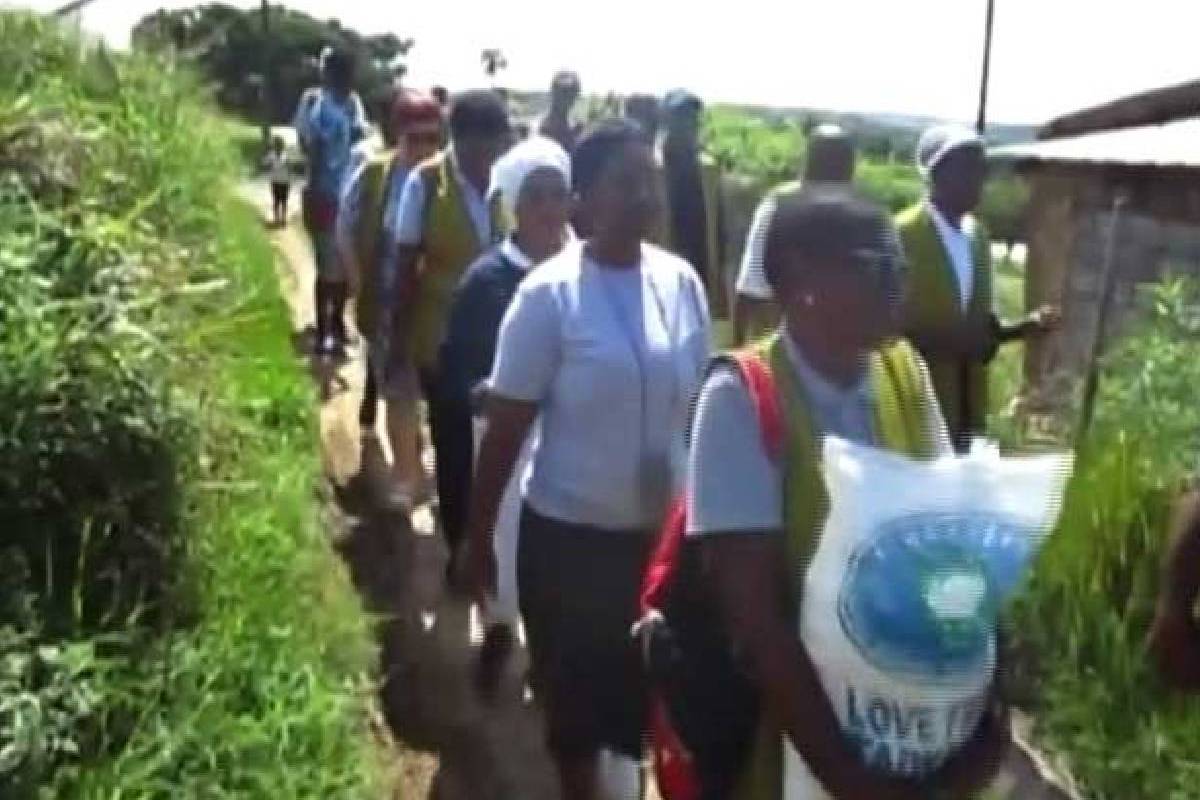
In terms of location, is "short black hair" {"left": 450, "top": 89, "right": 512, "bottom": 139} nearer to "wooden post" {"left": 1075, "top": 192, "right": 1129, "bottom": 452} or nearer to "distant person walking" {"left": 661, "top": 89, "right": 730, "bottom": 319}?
"distant person walking" {"left": 661, "top": 89, "right": 730, "bottom": 319}

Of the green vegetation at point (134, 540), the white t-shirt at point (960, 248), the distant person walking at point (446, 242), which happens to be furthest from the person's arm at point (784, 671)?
the distant person walking at point (446, 242)

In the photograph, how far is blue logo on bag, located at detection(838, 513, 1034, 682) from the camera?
294 centimetres

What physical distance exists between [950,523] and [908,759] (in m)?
0.35

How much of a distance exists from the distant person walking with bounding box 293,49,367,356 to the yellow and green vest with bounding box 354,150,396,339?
7.91ft

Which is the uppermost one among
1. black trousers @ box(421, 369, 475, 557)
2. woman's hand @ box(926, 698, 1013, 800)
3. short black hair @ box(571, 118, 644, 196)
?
short black hair @ box(571, 118, 644, 196)

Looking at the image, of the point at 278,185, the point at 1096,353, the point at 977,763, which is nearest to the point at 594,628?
the point at 977,763

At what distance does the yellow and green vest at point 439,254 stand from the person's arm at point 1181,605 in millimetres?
4072

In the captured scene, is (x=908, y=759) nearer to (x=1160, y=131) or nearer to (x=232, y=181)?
(x=232, y=181)

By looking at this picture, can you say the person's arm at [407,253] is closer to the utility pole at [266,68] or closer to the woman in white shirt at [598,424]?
the woman in white shirt at [598,424]

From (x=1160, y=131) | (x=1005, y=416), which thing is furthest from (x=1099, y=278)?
(x=1005, y=416)

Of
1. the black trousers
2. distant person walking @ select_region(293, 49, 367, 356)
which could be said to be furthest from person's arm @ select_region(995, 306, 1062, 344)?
distant person walking @ select_region(293, 49, 367, 356)

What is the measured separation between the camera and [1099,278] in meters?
10.2

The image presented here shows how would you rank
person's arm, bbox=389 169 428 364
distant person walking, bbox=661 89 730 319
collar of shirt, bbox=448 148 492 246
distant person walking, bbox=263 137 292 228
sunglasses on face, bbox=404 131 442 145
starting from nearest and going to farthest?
collar of shirt, bbox=448 148 492 246
person's arm, bbox=389 169 428 364
sunglasses on face, bbox=404 131 442 145
distant person walking, bbox=661 89 730 319
distant person walking, bbox=263 137 292 228

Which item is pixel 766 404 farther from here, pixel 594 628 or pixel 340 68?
pixel 340 68
